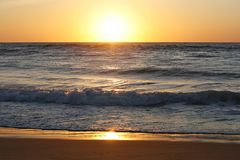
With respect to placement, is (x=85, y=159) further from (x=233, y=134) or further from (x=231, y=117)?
(x=231, y=117)

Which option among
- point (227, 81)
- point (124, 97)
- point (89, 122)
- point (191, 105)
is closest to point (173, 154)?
point (89, 122)

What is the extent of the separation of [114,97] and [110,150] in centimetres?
673

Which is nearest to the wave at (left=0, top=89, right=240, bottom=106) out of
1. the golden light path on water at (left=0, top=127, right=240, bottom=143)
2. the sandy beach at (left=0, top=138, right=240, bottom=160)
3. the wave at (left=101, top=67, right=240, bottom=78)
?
the golden light path on water at (left=0, top=127, right=240, bottom=143)

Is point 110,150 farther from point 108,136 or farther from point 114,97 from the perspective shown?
point 114,97

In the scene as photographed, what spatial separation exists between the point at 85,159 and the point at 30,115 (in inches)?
175

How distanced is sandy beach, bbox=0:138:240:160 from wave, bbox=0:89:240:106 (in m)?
5.46

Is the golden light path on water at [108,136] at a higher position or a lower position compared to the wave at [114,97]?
higher

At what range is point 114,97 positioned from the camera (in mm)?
12578

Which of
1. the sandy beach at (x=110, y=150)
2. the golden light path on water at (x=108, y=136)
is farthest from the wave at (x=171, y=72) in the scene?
the sandy beach at (x=110, y=150)

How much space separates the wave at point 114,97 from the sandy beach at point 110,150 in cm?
546

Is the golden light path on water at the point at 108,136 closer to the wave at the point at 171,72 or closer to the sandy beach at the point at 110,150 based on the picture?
the sandy beach at the point at 110,150

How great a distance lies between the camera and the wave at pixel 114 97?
39.7 feet

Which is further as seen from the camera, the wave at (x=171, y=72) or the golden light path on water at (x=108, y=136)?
the wave at (x=171, y=72)

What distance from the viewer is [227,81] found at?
18.0m
